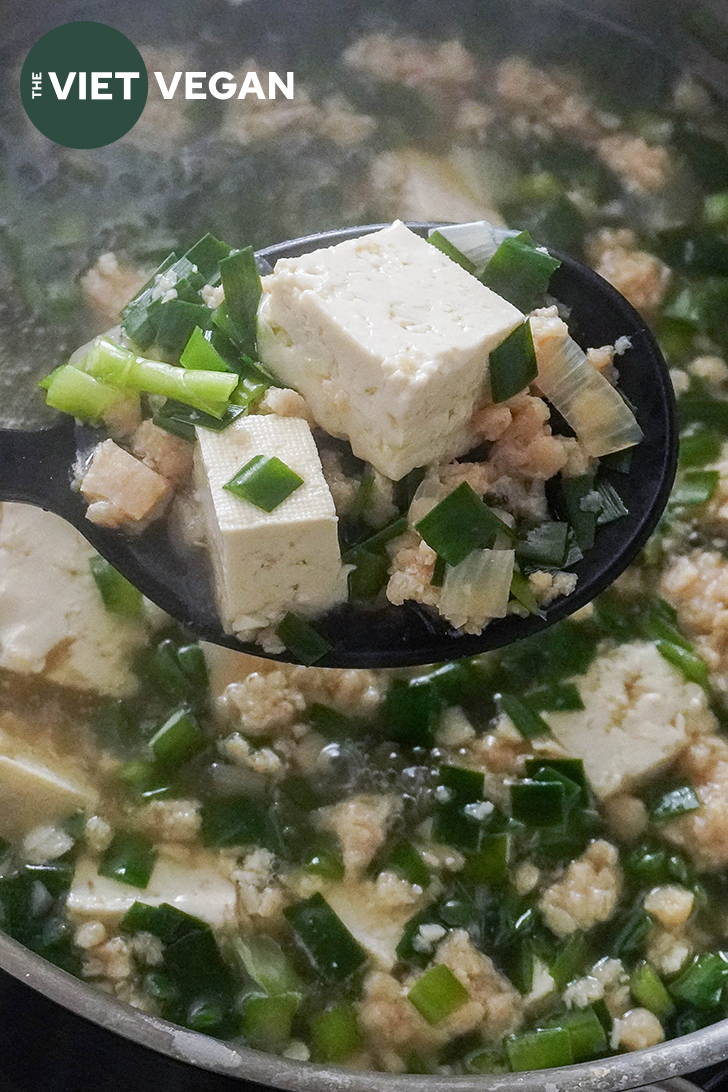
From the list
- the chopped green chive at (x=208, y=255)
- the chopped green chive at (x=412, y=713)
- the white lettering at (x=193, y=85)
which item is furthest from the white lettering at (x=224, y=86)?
the chopped green chive at (x=412, y=713)

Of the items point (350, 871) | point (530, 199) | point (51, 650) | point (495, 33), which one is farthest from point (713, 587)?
point (495, 33)

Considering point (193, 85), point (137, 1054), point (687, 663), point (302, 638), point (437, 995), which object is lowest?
point (137, 1054)

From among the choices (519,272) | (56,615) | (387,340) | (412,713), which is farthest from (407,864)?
(519,272)

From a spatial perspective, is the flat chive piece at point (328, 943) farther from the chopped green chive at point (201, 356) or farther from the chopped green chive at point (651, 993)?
the chopped green chive at point (201, 356)

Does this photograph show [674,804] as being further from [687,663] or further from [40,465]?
[40,465]

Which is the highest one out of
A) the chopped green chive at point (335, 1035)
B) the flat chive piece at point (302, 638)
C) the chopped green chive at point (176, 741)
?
the flat chive piece at point (302, 638)

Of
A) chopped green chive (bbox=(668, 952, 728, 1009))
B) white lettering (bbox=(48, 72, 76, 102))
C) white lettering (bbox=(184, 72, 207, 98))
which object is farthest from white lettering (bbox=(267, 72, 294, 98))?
chopped green chive (bbox=(668, 952, 728, 1009))

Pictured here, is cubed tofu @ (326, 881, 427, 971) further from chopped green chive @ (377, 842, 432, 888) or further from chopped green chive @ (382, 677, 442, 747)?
chopped green chive @ (382, 677, 442, 747)
